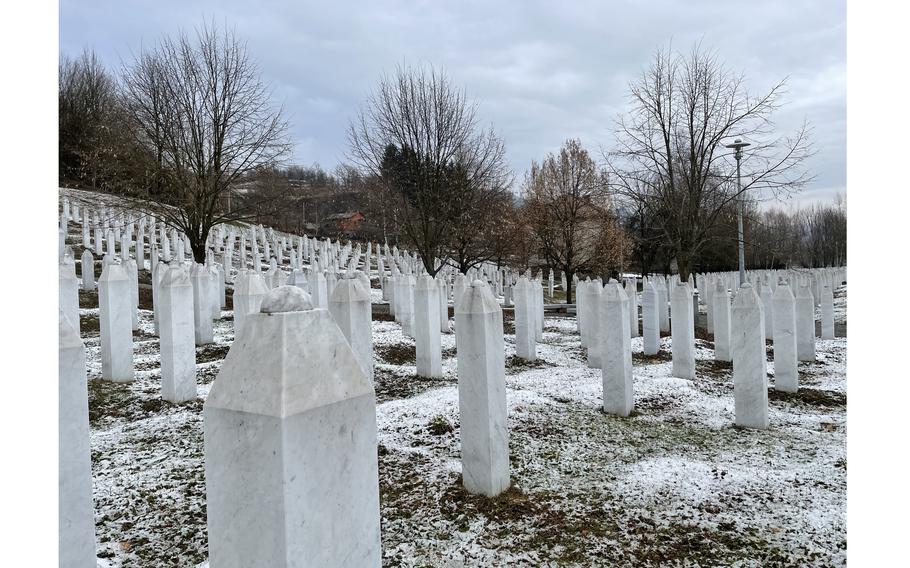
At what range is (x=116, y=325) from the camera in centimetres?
612

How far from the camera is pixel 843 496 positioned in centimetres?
332

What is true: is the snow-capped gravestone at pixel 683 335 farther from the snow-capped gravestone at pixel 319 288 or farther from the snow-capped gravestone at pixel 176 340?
the snow-capped gravestone at pixel 176 340

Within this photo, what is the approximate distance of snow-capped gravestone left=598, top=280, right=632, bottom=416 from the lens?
5.41m

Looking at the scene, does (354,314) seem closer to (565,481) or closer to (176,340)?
(176,340)

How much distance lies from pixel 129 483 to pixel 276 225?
3648cm

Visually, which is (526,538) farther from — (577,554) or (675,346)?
(675,346)

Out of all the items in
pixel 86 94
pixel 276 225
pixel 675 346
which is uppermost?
pixel 86 94

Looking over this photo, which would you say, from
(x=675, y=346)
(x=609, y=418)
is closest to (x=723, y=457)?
(x=609, y=418)

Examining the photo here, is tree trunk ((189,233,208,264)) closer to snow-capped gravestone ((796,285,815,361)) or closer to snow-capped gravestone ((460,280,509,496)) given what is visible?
snow-capped gravestone ((460,280,509,496))

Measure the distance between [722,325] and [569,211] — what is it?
47.6ft

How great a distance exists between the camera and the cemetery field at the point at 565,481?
2777 millimetres

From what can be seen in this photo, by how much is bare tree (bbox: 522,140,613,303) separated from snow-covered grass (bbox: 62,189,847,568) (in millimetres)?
16138

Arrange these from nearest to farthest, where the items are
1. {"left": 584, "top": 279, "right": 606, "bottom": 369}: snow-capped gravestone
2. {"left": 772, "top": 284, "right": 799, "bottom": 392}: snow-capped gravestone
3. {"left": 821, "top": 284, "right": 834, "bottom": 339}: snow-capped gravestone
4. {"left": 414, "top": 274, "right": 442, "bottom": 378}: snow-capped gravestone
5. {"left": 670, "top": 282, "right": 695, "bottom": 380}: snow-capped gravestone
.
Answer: {"left": 772, "top": 284, "right": 799, "bottom": 392}: snow-capped gravestone
{"left": 414, "top": 274, "right": 442, "bottom": 378}: snow-capped gravestone
{"left": 670, "top": 282, "right": 695, "bottom": 380}: snow-capped gravestone
{"left": 584, "top": 279, "right": 606, "bottom": 369}: snow-capped gravestone
{"left": 821, "top": 284, "right": 834, "bottom": 339}: snow-capped gravestone

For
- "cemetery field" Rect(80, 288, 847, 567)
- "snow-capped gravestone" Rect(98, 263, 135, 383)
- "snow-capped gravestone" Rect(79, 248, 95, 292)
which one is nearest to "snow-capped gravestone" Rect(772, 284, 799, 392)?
"cemetery field" Rect(80, 288, 847, 567)
